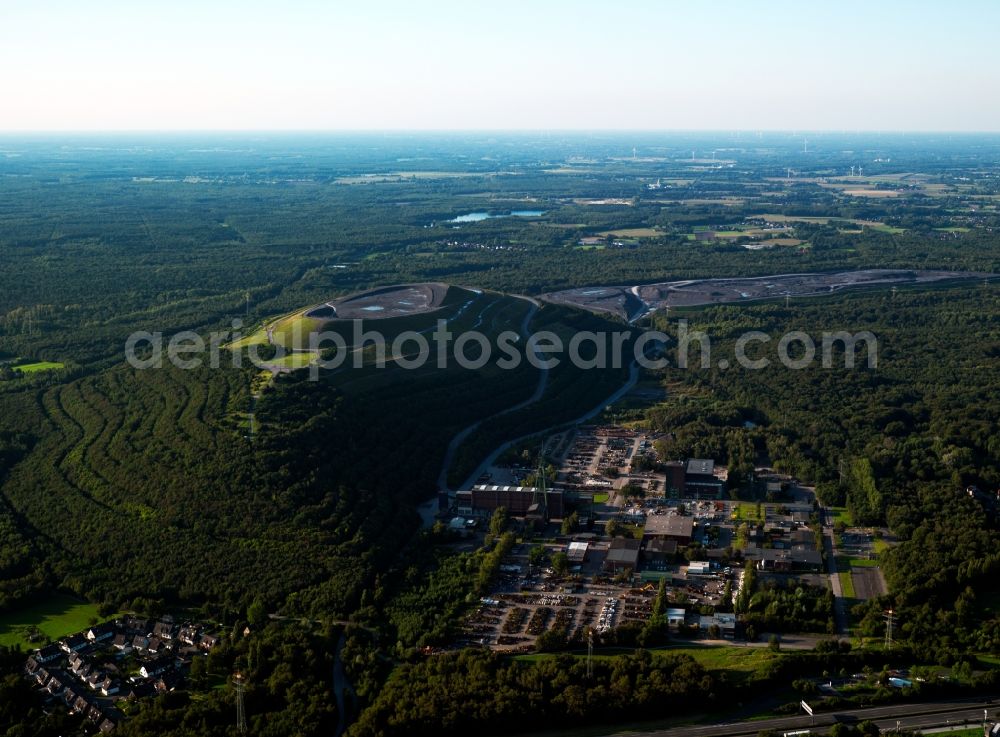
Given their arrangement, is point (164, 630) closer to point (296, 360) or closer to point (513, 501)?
point (513, 501)

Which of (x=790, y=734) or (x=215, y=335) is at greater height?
(x=215, y=335)

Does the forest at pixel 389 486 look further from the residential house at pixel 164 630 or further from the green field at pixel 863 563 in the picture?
the residential house at pixel 164 630

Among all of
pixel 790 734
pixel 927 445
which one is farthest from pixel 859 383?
pixel 790 734

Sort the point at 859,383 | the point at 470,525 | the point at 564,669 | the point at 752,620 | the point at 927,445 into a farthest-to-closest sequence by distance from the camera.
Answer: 1. the point at 859,383
2. the point at 927,445
3. the point at 470,525
4. the point at 752,620
5. the point at 564,669

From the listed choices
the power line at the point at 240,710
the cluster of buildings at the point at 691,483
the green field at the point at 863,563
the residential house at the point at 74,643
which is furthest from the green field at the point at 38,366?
the green field at the point at 863,563

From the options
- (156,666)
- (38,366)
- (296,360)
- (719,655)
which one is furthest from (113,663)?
(38,366)

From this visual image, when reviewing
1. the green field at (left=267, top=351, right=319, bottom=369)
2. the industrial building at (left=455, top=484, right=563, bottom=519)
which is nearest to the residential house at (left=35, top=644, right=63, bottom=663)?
the industrial building at (left=455, top=484, right=563, bottom=519)

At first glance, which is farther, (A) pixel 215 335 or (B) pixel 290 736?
(A) pixel 215 335

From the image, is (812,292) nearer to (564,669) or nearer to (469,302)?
(469,302)

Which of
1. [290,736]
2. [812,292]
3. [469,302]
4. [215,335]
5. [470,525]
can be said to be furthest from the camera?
[812,292]
